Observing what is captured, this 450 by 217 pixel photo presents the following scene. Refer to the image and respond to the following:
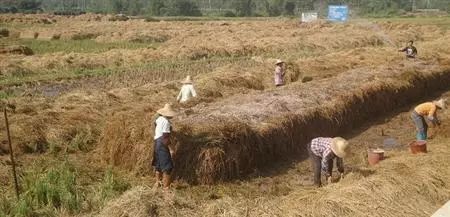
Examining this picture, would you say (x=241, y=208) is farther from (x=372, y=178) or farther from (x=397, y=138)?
(x=397, y=138)

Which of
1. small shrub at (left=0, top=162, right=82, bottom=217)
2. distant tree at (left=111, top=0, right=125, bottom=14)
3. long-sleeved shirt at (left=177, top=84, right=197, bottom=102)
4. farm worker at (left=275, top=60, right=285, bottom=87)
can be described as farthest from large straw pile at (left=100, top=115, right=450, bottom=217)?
distant tree at (left=111, top=0, right=125, bottom=14)

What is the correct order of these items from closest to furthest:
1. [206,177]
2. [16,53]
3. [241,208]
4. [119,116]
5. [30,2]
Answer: [241,208] < [206,177] < [119,116] < [16,53] < [30,2]

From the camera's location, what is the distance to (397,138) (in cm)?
1219

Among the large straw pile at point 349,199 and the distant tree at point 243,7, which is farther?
the distant tree at point 243,7

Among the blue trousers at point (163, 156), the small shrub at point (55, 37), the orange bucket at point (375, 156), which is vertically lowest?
the small shrub at point (55, 37)

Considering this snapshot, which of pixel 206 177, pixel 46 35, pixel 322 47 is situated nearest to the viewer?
pixel 206 177

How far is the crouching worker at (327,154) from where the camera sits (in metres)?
7.26

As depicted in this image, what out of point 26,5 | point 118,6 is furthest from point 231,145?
point 26,5

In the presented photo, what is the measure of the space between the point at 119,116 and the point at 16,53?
1999 cm

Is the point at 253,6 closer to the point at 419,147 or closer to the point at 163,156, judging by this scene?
the point at 419,147

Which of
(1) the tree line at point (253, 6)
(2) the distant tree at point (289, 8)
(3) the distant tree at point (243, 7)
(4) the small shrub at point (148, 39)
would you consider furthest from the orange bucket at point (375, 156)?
(2) the distant tree at point (289, 8)

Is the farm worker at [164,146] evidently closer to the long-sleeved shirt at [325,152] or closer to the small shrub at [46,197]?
the small shrub at [46,197]

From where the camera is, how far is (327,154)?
7.53m

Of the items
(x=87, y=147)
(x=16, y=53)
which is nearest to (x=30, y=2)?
(x=16, y=53)
